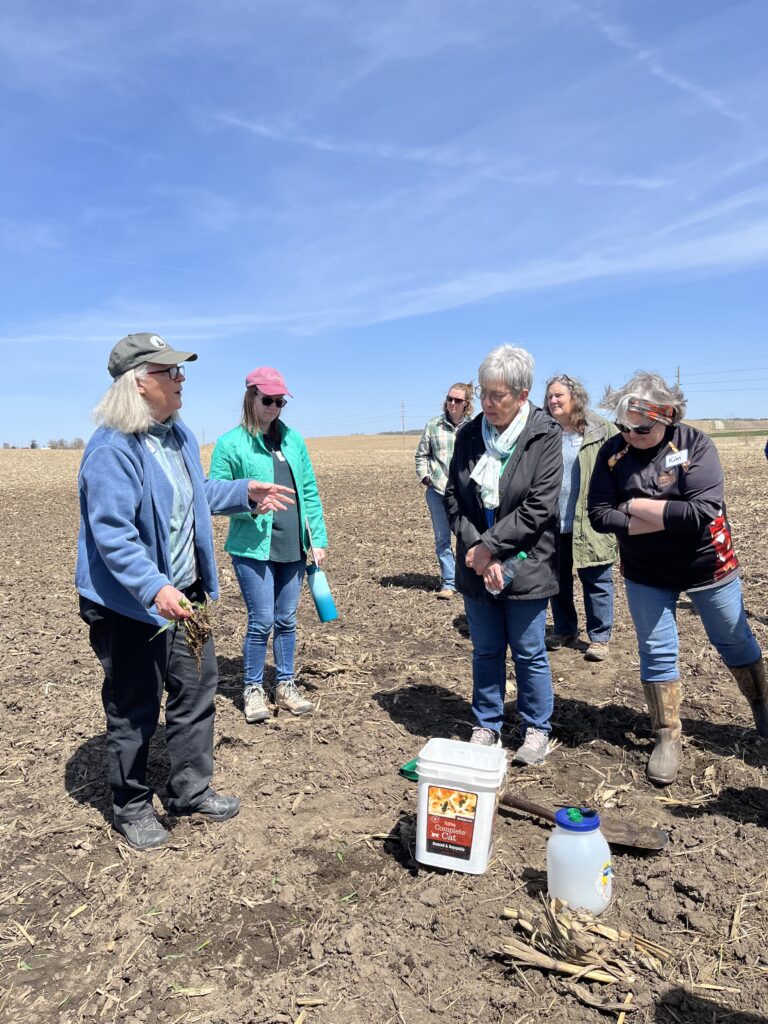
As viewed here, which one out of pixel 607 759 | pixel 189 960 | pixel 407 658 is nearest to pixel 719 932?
pixel 607 759

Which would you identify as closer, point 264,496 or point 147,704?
point 147,704

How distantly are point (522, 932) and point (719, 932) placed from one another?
75 cm

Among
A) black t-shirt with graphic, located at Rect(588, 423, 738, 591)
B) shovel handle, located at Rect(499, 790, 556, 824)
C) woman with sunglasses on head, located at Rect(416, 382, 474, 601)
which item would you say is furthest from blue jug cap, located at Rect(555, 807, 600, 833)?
woman with sunglasses on head, located at Rect(416, 382, 474, 601)

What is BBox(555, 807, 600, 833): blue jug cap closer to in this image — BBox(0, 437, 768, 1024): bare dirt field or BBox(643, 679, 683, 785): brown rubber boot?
BBox(0, 437, 768, 1024): bare dirt field

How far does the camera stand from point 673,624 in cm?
421

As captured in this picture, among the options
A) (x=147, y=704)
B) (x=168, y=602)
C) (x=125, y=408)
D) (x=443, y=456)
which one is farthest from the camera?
(x=443, y=456)

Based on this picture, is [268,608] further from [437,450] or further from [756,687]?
[437,450]

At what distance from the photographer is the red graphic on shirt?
4.02 m

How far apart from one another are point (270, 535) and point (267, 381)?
38.9 inches

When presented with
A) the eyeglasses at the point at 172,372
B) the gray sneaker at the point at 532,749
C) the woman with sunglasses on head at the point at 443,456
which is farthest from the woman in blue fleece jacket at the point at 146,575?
the woman with sunglasses on head at the point at 443,456

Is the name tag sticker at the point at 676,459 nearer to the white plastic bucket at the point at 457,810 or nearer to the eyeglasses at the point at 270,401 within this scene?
the white plastic bucket at the point at 457,810

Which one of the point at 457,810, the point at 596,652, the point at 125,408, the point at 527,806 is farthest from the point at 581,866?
the point at 596,652

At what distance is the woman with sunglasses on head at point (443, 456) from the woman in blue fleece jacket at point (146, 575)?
4.59m

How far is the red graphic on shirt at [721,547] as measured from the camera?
4.02 metres
